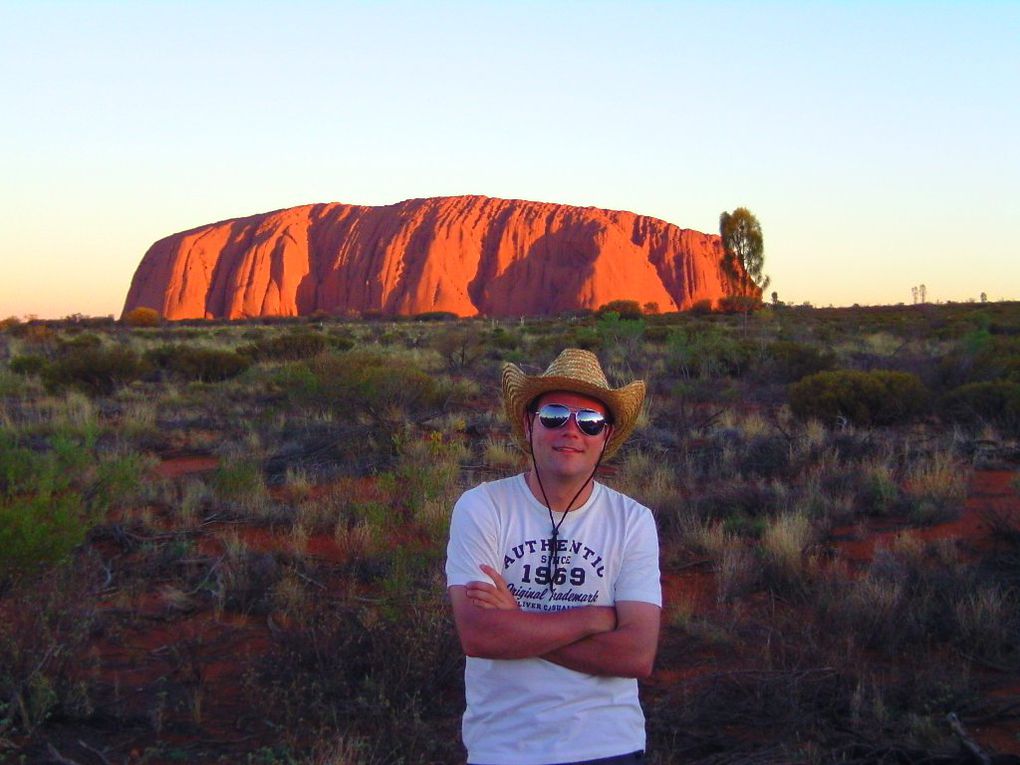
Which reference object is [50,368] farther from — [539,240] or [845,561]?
[539,240]

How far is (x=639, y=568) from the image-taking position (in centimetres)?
219

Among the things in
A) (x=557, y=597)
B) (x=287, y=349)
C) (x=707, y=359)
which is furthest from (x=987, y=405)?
(x=287, y=349)

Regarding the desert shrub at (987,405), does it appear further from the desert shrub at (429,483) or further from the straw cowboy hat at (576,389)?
the straw cowboy hat at (576,389)

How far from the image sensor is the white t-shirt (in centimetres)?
203

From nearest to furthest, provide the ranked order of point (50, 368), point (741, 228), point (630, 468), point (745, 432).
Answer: point (630, 468) → point (745, 432) → point (50, 368) → point (741, 228)

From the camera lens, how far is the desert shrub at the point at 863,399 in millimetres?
10391

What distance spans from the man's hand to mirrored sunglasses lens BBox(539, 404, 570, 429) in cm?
41

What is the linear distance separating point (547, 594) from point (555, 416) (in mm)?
454

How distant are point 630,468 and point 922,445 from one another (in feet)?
10.4

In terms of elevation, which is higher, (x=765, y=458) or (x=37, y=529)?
(x=37, y=529)

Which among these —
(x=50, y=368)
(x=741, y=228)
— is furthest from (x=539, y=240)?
(x=50, y=368)

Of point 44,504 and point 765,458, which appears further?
point 765,458

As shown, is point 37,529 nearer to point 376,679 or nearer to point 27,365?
point 376,679

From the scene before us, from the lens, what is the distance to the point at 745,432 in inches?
378
